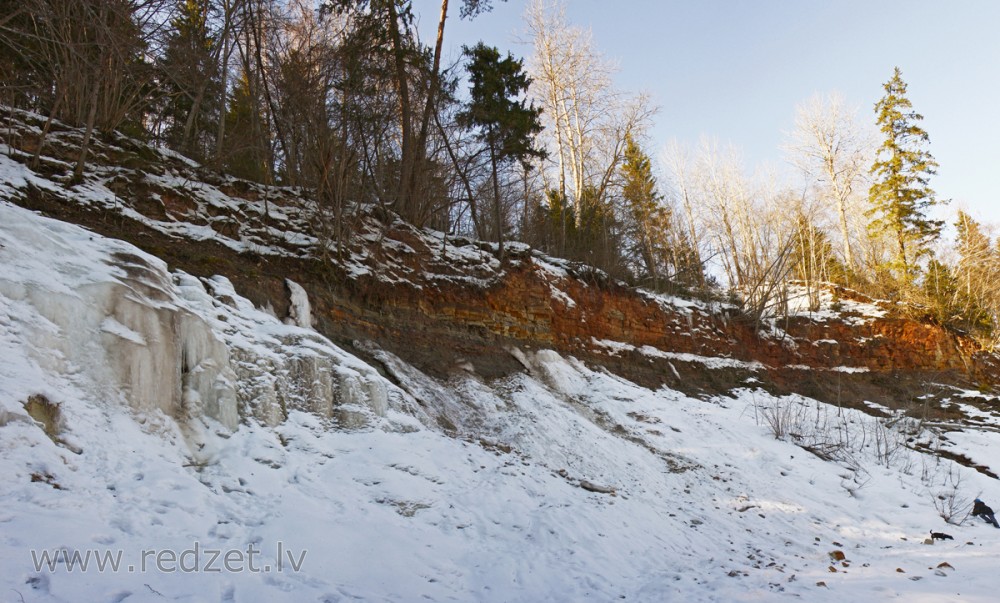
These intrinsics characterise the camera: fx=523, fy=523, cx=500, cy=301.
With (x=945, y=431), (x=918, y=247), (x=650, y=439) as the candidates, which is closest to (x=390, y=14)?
(x=650, y=439)

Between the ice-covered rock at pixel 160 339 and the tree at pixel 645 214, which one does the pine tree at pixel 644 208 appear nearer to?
the tree at pixel 645 214

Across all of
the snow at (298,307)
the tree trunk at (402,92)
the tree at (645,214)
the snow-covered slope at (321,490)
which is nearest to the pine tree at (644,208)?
the tree at (645,214)

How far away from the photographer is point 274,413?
261 inches

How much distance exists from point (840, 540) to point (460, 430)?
584 centimetres

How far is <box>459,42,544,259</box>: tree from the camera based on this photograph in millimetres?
16828

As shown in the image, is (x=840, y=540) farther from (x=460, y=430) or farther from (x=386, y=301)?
(x=386, y=301)

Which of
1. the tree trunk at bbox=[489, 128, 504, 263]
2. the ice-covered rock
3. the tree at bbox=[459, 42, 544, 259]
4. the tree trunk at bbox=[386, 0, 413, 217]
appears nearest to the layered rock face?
the ice-covered rock

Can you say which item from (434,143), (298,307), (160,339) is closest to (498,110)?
(434,143)

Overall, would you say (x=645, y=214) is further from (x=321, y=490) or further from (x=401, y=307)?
(x=321, y=490)

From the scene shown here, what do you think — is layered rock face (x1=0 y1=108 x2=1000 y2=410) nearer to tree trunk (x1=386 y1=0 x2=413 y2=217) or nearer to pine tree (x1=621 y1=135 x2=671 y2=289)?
tree trunk (x1=386 y1=0 x2=413 y2=217)

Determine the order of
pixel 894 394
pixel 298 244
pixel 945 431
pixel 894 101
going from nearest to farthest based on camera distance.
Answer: pixel 298 244
pixel 945 431
pixel 894 394
pixel 894 101

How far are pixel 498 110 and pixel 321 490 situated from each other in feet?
45.8

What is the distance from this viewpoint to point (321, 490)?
5785mm

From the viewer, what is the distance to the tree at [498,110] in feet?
55.2
